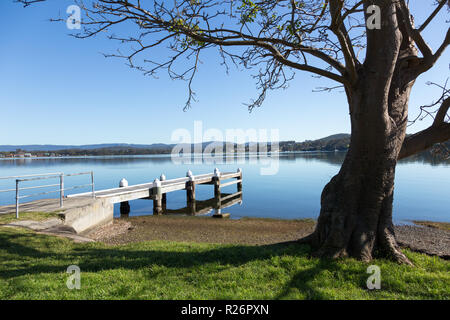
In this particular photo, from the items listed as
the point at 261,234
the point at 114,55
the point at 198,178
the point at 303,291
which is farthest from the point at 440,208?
the point at 114,55

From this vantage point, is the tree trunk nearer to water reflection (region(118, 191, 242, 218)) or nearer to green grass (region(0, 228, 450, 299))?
green grass (region(0, 228, 450, 299))

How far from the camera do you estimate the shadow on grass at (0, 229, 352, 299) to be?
15.5 feet

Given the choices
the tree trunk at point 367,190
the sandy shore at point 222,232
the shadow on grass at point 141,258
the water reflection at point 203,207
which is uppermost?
the tree trunk at point 367,190

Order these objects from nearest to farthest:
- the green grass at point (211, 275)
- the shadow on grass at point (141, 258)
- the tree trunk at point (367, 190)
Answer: the green grass at point (211, 275)
the shadow on grass at point (141, 258)
the tree trunk at point (367, 190)

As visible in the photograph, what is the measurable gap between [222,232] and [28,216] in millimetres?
7551

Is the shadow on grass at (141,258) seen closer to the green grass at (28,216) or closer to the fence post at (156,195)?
the green grass at (28,216)

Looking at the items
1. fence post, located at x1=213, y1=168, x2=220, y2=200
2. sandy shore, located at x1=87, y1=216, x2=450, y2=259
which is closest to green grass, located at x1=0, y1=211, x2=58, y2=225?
sandy shore, located at x1=87, y1=216, x2=450, y2=259

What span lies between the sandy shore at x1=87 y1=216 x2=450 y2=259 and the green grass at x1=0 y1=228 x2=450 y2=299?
4571 mm

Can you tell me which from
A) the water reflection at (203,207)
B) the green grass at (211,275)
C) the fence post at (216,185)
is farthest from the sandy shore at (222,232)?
the fence post at (216,185)

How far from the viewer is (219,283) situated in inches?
164

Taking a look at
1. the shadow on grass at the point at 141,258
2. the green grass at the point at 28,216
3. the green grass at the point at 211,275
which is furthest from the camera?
the green grass at the point at 28,216

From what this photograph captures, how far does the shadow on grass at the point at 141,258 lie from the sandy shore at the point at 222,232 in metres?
3.69

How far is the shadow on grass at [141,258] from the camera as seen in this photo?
471 cm

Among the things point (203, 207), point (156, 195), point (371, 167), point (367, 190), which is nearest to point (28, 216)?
point (367, 190)
